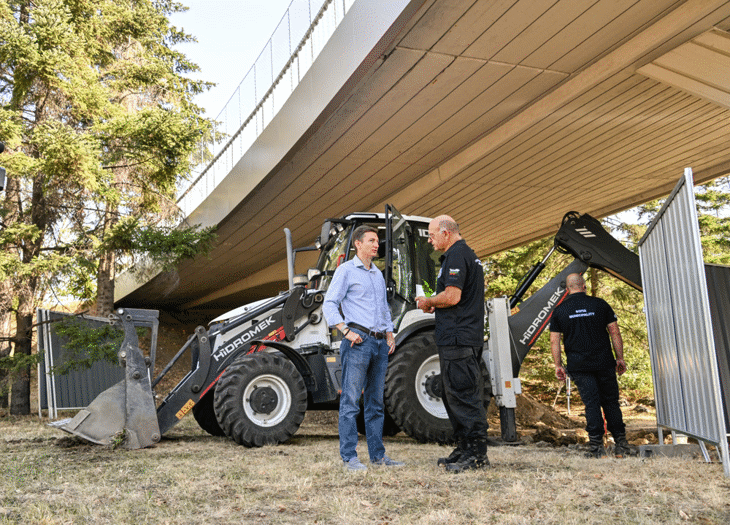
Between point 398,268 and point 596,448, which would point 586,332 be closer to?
point 596,448

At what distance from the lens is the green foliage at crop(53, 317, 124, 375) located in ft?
38.2

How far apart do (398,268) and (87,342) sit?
22.1 feet

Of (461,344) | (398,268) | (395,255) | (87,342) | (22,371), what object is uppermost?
(395,255)

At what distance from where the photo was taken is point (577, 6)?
6.06 metres

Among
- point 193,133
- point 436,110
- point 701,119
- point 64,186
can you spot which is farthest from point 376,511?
point 64,186

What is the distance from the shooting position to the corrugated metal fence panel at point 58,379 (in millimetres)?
13555

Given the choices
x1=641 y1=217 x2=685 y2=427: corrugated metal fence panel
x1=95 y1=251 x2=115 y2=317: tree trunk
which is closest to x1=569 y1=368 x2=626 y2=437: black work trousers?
x1=641 y1=217 x2=685 y2=427: corrugated metal fence panel

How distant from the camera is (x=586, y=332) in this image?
6238mm

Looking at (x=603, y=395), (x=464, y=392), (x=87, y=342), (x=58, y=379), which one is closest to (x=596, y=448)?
(x=603, y=395)

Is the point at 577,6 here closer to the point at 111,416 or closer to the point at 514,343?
the point at 514,343

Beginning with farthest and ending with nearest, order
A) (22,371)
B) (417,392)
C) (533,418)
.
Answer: (533,418)
(22,371)
(417,392)

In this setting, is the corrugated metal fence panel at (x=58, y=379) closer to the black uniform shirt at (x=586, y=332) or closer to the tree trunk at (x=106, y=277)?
the tree trunk at (x=106, y=277)

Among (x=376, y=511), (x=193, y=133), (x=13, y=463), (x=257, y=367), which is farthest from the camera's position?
(x=193, y=133)

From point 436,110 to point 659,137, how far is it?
357 centimetres
